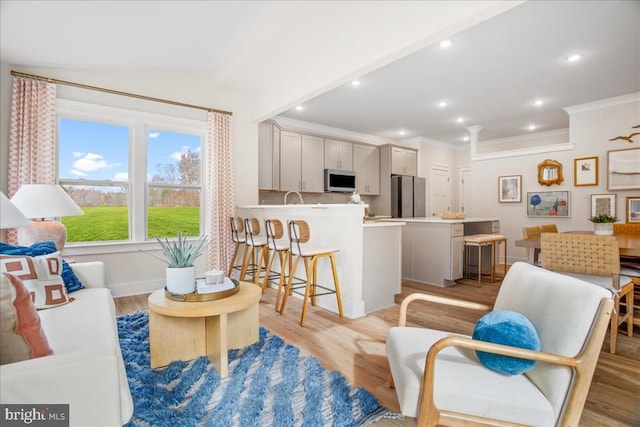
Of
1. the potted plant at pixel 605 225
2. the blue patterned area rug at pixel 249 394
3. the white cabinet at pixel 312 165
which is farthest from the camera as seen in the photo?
the white cabinet at pixel 312 165

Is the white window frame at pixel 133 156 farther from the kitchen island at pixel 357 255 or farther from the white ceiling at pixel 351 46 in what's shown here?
the kitchen island at pixel 357 255

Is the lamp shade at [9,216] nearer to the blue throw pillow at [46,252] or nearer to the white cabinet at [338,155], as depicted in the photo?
the blue throw pillow at [46,252]

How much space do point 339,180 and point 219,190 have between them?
8.30ft

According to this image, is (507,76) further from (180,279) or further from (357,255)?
(180,279)

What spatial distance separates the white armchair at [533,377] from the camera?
109cm

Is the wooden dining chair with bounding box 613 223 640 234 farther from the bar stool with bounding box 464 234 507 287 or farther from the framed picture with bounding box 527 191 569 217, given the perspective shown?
the framed picture with bounding box 527 191 569 217

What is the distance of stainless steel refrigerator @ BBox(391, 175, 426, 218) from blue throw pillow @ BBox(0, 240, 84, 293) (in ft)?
18.3

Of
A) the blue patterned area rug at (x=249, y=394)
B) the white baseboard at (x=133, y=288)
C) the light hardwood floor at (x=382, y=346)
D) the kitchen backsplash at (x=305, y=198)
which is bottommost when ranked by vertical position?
the light hardwood floor at (x=382, y=346)

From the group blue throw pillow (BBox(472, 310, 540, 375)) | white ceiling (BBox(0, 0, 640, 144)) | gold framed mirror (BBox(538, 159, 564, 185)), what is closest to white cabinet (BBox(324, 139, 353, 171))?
white ceiling (BBox(0, 0, 640, 144))

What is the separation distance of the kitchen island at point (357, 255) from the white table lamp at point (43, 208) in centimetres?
218

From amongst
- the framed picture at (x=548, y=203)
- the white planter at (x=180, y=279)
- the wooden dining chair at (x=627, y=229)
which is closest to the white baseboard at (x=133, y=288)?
the white planter at (x=180, y=279)

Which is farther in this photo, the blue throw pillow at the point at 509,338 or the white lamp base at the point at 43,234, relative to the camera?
the white lamp base at the point at 43,234

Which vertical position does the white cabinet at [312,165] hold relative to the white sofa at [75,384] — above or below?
above

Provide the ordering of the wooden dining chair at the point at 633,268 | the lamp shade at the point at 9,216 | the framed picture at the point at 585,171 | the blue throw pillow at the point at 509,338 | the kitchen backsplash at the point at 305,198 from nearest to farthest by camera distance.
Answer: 1. the lamp shade at the point at 9,216
2. the blue throw pillow at the point at 509,338
3. the wooden dining chair at the point at 633,268
4. the framed picture at the point at 585,171
5. the kitchen backsplash at the point at 305,198
